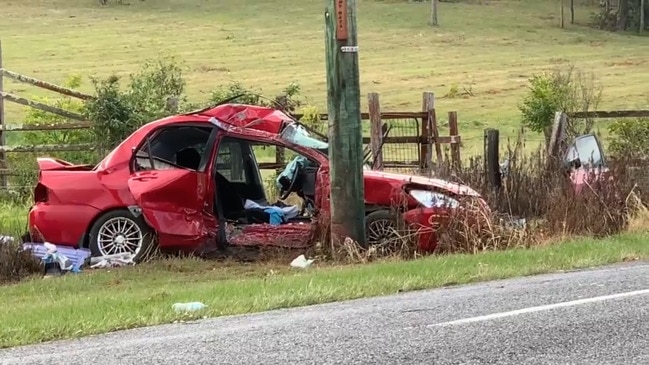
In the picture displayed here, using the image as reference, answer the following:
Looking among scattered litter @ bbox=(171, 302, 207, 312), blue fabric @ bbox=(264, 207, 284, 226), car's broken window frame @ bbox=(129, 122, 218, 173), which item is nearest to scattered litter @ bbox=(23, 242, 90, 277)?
car's broken window frame @ bbox=(129, 122, 218, 173)

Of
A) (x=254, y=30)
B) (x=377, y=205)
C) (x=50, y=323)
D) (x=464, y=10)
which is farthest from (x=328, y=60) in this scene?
(x=464, y=10)

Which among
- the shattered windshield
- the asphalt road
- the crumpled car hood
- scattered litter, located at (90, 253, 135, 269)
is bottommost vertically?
scattered litter, located at (90, 253, 135, 269)

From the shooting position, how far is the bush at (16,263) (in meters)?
10.5

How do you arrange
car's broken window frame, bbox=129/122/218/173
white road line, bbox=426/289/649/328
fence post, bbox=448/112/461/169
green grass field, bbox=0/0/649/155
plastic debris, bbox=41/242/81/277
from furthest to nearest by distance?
green grass field, bbox=0/0/649/155
fence post, bbox=448/112/461/169
car's broken window frame, bbox=129/122/218/173
plastic debris, bbox=41/242/81/277
white road line, bbox=426/289/649/328

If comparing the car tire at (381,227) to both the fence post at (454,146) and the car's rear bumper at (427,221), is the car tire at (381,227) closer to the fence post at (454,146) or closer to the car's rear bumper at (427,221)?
the car's rear bumper at (427,221)

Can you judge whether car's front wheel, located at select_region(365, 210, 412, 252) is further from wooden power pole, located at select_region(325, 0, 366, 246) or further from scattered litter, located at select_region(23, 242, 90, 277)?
scattered litter, located at select_region(23, 242, 90, 277)

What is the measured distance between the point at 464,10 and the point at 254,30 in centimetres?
2117

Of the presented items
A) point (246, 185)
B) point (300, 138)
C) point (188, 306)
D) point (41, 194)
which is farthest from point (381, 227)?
point (41, 194)

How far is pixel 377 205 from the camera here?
11648 millimetres

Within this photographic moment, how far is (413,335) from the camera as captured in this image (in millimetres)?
6645

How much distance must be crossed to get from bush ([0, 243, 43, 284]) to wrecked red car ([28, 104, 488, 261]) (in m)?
0.58

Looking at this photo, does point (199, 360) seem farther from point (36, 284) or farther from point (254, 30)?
point (254, 30)

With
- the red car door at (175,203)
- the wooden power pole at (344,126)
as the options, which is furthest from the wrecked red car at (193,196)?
the wooden power pole at (344,126)

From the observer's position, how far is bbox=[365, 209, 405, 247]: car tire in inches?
444
